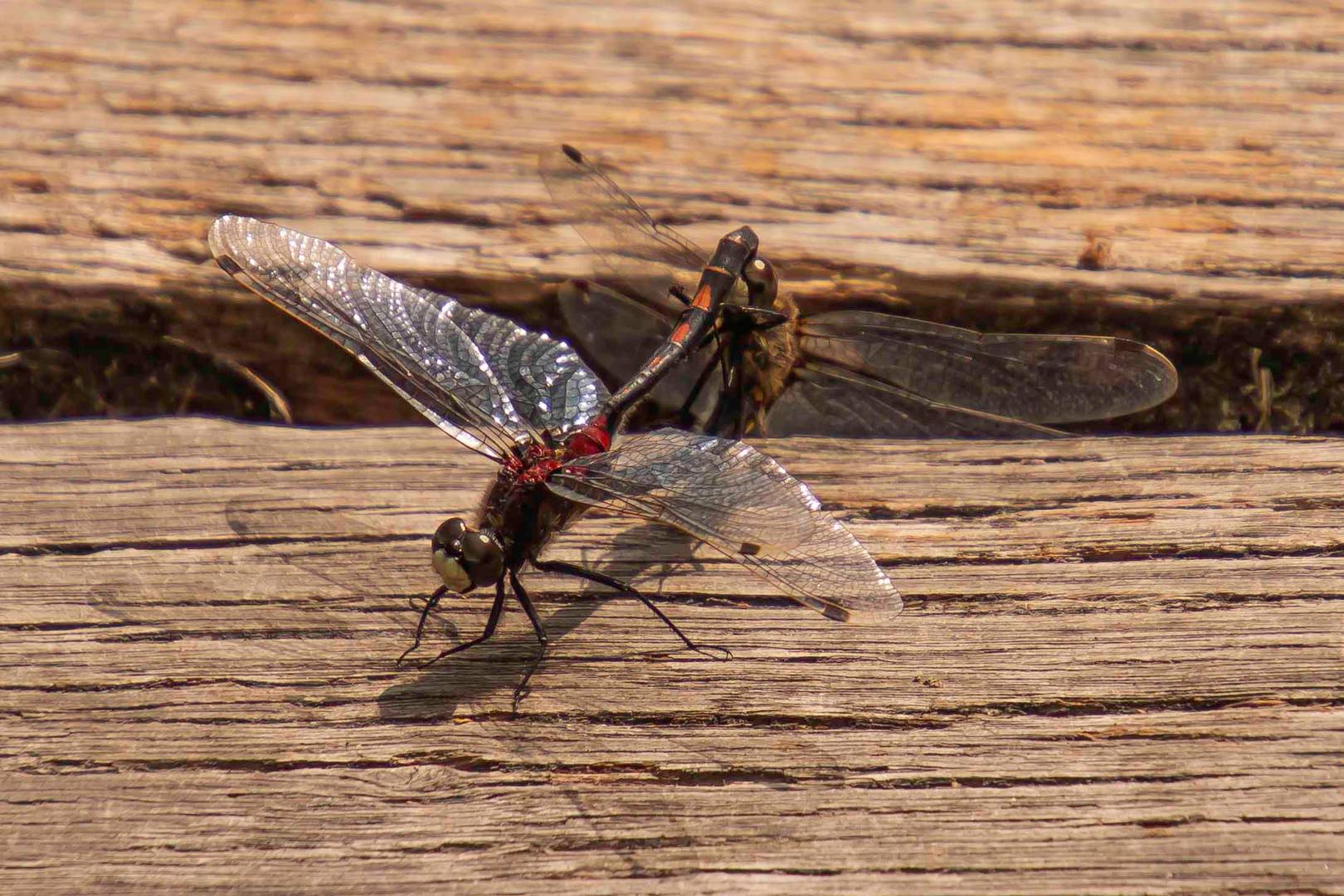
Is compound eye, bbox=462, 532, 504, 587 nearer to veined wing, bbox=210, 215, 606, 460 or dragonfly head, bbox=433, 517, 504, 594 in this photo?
dragonfly head, bbox=433, 517, 504, 594

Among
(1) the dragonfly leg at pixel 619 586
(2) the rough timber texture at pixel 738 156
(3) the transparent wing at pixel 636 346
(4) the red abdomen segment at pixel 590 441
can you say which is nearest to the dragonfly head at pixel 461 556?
(1) the dragonfly leg at pixel 619 586

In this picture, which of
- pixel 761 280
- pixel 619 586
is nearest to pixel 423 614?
pixel 619 586

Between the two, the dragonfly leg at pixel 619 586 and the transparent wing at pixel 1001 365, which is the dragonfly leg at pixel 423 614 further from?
the transparent wing at pixel 1001 365

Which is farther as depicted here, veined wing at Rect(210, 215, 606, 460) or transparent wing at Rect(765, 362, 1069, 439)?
transparent wing at Rect(765, 362, 1069, 439)

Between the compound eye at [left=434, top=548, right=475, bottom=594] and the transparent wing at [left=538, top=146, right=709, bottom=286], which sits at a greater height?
the transparent wing at [left=538, top=146, right=709, bottom=286]

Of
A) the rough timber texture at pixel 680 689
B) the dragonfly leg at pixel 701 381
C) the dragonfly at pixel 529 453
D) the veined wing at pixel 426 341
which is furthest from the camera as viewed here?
the dragonfly leg at pixel 701 381

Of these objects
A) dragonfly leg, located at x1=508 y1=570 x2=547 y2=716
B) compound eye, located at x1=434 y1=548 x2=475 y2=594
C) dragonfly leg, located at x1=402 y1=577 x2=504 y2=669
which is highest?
compound eye, located at x1=434 y1=548 x2=475 y2=594

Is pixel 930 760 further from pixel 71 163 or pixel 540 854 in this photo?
pixel 71 163

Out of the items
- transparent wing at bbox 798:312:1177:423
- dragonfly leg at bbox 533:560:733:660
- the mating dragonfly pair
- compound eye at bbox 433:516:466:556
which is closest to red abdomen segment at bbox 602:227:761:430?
the mating dragonfly pair
